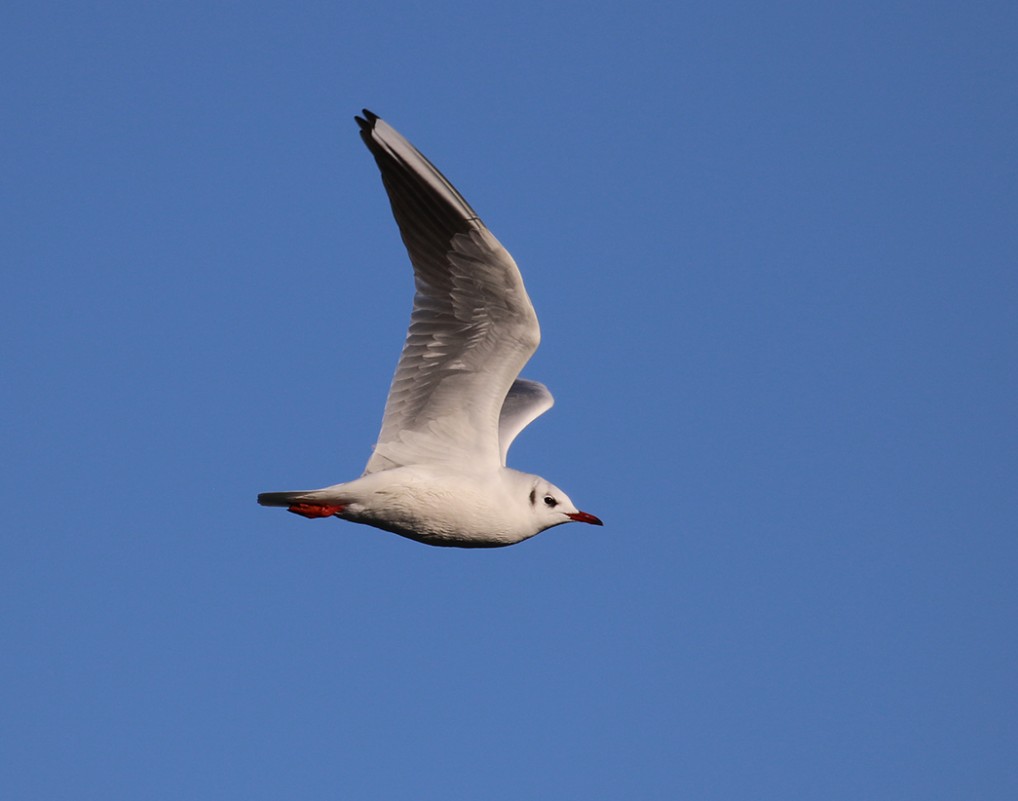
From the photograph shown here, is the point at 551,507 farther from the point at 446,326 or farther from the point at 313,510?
the point at 313,510

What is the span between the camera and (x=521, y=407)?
12781mm

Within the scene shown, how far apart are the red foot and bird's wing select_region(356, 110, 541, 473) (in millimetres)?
467

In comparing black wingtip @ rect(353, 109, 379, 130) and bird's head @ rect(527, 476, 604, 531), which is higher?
black wingtip @ rect(353, 109, 379, 130)

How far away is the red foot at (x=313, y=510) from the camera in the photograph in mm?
10492

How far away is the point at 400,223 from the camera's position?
1004 cm

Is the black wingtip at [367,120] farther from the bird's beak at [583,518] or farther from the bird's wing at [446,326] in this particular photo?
the bird's beak at [583,518]

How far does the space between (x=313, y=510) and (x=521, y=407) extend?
2.87 m

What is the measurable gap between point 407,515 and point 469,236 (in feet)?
7.16

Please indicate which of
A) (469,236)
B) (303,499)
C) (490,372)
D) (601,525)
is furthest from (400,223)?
(601,525)

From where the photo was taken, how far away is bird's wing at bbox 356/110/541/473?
971 cm

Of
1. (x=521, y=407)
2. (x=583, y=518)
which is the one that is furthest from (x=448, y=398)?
(x=521, y=407)

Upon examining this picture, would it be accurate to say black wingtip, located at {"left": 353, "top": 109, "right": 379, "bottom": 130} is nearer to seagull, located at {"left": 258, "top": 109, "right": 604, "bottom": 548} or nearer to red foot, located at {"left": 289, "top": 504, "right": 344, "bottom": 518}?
seagull, located at {"left": 258, "top": 109, "right": 604, "bottom": 548}

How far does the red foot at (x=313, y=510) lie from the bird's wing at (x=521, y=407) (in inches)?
70.5

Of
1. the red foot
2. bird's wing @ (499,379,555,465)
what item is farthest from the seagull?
bird's wing @ (499,379,555,465)
